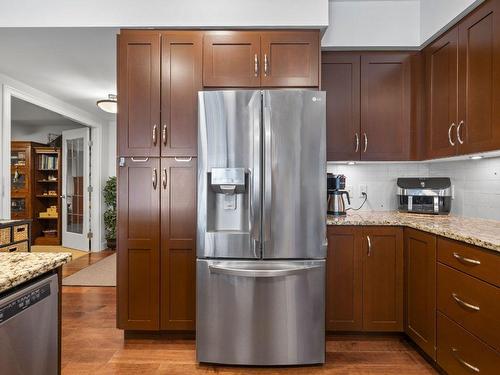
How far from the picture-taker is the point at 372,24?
2.64 meters

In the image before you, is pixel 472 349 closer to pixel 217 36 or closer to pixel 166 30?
pixel 217 36

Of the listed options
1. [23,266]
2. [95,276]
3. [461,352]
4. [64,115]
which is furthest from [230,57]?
[64,115]

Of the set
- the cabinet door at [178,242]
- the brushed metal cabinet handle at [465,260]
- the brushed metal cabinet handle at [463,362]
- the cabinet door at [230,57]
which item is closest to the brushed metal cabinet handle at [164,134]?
the cabinet door at [178,242]

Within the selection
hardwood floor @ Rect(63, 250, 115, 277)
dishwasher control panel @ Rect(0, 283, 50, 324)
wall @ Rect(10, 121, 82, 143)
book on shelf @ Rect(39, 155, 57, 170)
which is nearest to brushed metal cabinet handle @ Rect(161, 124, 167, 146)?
dishwasher control panel @ Rect(0, 283, 50, 324)

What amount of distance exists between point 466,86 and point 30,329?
264cm

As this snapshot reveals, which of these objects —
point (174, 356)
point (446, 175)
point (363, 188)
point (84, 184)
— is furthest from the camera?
point (84, 184)

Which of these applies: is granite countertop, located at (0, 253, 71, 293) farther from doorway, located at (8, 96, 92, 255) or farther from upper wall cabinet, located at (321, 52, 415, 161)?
doorway, located at (8, 96, 92, 255)

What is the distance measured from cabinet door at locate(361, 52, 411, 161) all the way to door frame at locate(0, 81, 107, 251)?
→ 12.5 ft

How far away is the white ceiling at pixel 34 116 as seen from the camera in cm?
507

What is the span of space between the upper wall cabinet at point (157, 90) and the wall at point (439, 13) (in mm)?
1718

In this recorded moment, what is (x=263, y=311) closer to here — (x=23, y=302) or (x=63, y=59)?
(x=23, y=302)

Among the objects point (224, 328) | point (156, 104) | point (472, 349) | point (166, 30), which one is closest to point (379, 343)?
point (472, 349)

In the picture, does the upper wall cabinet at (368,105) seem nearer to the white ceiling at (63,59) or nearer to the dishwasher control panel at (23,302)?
the white ceiling at (63,59)

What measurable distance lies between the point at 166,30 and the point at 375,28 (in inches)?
64.8
